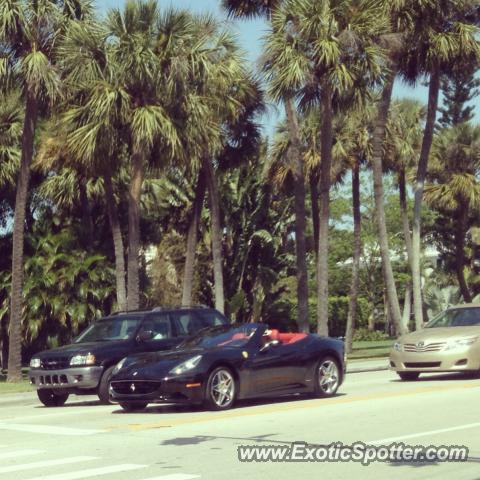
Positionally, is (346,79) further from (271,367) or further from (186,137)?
(271,367)

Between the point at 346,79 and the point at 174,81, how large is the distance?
200 inches

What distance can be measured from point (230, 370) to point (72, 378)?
148 inches

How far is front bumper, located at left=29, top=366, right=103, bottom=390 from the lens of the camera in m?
18.6

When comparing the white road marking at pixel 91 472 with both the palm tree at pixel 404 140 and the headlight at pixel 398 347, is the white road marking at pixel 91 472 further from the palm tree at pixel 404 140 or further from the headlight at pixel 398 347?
the palm tree at pixel 404 140

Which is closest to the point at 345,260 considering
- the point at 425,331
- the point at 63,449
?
the point at 425,331

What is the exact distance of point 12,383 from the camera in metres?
26.5

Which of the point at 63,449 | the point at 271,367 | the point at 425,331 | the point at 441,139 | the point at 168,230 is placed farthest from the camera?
the point at 441,139

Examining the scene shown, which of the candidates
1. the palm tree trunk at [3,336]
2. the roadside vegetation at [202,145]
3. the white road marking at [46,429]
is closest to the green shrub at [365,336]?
the roadside vegetation at [202,145]

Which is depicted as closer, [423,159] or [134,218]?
[134,218]

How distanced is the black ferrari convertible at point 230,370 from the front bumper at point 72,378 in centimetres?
177

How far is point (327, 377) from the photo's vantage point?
58.2ft

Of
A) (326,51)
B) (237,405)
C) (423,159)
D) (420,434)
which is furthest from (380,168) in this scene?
(420,434)

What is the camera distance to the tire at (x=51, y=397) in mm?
19484

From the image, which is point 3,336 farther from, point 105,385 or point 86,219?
point 105,385
